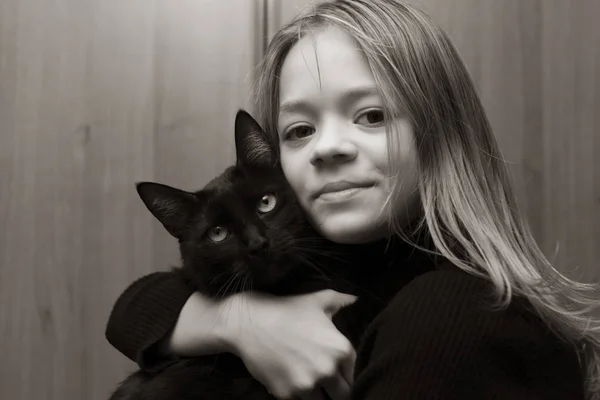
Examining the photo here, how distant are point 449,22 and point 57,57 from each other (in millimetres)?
955

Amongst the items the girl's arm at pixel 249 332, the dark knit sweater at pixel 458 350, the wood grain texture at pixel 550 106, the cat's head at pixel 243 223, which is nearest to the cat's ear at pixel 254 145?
the cat's head at pixel 243 223

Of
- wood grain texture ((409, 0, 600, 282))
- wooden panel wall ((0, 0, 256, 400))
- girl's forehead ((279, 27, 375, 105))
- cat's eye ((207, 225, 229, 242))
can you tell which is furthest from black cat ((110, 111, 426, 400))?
wood grain texture ((409, 0, 600, 282))

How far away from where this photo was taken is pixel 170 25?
1428 mm

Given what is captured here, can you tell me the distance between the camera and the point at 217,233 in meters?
0.96

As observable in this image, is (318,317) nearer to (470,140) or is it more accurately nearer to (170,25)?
(470,140)

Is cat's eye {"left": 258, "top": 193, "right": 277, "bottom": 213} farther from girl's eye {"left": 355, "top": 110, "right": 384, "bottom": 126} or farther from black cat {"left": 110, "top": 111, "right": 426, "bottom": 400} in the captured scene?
girl's eye {"left": 355, "top": 110, "right": 384, "bottom": 126}

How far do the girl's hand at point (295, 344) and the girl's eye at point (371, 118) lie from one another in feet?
→ 0.83

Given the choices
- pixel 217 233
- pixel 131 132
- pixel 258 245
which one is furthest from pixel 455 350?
pixel 131 132

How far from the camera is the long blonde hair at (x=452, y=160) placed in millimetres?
748

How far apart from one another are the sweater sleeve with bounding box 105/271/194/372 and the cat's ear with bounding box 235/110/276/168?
0.80 feet

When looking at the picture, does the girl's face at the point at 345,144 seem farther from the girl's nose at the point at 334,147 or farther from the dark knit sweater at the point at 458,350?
the dark knit sweater at the point at 458,350

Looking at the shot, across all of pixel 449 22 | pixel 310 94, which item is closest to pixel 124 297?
pixel 310 94

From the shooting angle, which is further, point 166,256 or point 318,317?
point 166,256

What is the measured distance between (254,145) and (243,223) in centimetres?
13
